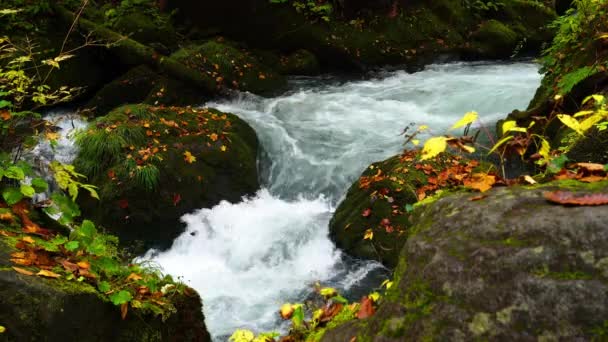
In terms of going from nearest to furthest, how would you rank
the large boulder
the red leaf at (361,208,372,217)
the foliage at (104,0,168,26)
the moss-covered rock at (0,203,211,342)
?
the large boulder → the moss-covered rock at (0,203,211,342) → the red leaf at (361,208,372,217) → the foliage at (104,0,168,26)

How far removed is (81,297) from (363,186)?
4744mm

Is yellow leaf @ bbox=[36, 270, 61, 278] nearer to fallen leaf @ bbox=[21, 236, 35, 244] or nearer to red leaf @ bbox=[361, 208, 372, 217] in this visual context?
fallen leaf @ bbox=[21, 236, 35, 244]

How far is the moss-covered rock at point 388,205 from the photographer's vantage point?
570 cm

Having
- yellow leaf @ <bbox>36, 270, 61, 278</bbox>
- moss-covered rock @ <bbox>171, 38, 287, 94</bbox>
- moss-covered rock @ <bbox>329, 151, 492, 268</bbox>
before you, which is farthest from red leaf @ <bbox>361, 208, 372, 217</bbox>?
moss-covered rock @ <bbox>171, 38, 287, 94</bbox>

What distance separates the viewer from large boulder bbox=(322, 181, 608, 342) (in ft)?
4.33

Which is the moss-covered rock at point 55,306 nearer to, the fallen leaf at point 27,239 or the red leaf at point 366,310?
the fallen leaf at point 27,239

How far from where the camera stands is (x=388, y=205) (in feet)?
19.4

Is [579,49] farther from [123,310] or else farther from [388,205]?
[123,310]

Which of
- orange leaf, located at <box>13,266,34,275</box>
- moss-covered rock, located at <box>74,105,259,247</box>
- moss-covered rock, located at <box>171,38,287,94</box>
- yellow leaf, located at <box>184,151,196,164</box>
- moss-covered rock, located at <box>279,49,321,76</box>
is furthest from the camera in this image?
moss-covered rock, located at <box>279,49,321,76</box>

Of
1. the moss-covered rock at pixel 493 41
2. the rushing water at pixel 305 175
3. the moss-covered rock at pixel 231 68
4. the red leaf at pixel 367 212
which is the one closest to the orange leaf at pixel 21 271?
the rushing water at pixel 305 175

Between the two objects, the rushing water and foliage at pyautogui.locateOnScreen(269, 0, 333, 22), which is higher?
foliage at pyautogui.locateOnScreen(269, 0, 333, 22)

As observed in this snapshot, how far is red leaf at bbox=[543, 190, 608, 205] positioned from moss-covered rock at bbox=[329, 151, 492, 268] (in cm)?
372

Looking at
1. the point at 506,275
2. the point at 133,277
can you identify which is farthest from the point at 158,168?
the point at 506,275

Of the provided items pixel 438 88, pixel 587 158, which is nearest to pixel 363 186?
pixel 587 158
